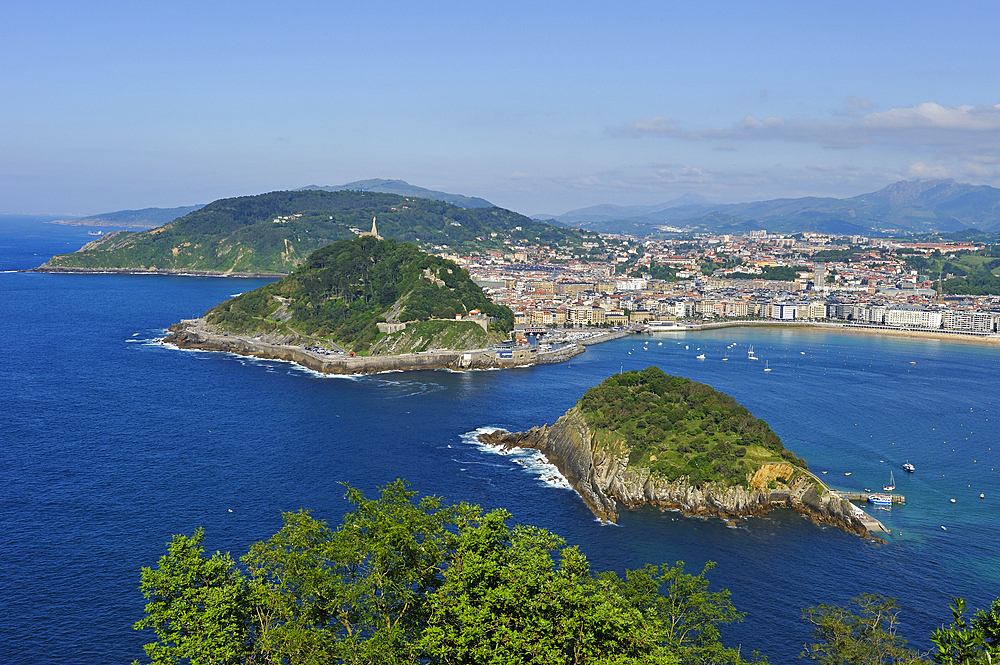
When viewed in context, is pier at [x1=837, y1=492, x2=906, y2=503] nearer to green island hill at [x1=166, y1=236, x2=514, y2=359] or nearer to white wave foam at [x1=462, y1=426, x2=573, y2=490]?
white wave foam at [x1=462, y1=426, x2=573, y2=490]

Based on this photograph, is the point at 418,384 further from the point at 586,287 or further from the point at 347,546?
the point at 586,287

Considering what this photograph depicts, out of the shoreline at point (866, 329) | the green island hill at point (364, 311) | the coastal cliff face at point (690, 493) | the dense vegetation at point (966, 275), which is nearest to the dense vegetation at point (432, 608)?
the coastal cliff face at point (690, 493)

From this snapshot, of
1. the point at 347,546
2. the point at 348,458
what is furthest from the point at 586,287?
the point at 347,546

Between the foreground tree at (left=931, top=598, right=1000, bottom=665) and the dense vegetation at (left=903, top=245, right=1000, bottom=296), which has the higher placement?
the dense vegetation at (left=903, top=245, right=1000, bottom=296)

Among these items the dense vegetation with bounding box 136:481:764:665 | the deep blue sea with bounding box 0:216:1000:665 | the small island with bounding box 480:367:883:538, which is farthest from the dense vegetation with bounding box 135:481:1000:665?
the small island with bounding box 480:367:883:538

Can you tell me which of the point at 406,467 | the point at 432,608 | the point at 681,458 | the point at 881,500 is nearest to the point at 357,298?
the point at 406,467

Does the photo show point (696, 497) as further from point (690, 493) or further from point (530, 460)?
point (530, 460)
